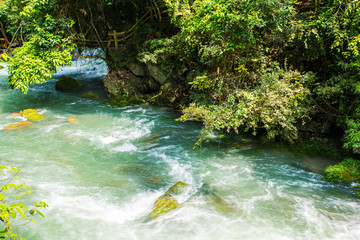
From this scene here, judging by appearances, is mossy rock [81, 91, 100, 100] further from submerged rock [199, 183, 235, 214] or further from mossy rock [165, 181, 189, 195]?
submerged rock [199, 183, 235, 214]

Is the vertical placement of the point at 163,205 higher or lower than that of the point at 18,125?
lower

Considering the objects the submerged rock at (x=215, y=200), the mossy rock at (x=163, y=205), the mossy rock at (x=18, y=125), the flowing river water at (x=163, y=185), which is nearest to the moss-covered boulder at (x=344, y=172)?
the flowing river water at (x=163, y=185)

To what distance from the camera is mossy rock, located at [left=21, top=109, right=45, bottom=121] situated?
9719 millimetres

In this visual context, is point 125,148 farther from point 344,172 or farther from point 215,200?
point 344,172

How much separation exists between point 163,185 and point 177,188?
0.52 meters

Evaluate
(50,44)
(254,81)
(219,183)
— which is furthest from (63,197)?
(50,44)

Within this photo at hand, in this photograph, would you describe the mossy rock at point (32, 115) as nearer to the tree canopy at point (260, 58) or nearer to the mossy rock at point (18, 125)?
the mossy rock at point (18, 125)

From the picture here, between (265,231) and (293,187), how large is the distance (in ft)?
Result: 5.98

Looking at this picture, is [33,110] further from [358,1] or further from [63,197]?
[358,1]

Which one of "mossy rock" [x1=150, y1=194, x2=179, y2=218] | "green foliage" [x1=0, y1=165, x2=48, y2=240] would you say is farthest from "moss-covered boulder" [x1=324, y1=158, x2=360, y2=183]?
"green foliage" [x1=0, y1=165, x2=48, y2=240]

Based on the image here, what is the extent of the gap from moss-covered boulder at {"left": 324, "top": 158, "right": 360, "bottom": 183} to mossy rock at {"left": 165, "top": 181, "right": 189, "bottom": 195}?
3531 millimetres

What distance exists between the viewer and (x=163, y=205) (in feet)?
16.3

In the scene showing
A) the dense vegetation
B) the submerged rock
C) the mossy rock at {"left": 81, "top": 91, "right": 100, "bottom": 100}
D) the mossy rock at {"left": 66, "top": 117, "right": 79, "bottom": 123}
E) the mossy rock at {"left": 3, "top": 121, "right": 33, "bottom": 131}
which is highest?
the dense vegetation

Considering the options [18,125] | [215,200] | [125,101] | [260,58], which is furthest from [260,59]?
[18,125]
